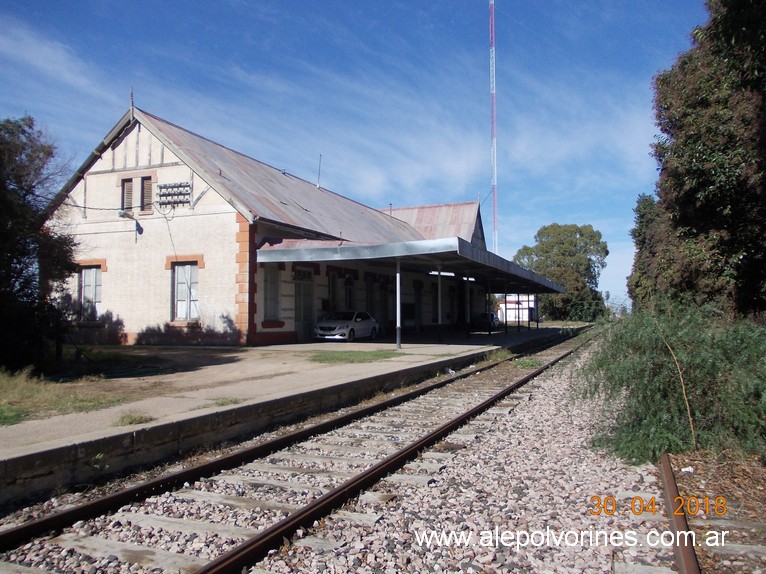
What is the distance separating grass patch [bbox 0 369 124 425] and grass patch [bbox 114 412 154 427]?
4.44 ft

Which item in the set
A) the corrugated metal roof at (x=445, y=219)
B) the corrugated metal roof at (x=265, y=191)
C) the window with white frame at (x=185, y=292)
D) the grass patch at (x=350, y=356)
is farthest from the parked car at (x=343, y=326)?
the corrugated metal roof at (x=445, y=219)

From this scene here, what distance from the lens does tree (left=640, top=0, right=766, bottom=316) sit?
1188 cm

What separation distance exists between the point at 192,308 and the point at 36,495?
16721mm

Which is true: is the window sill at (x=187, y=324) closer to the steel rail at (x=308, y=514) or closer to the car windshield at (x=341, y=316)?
the car windshield at (x=341, y=316)

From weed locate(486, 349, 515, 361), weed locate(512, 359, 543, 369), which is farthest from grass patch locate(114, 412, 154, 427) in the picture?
weed locate(486, 349, 515, 361)

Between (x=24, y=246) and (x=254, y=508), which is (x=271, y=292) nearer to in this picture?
(x=24, y=246)

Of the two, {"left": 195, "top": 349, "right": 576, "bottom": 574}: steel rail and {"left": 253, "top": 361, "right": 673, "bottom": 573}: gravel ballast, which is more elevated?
{"left": 195, "top": 349, "right": 576, "bottom": 574}: steel rail

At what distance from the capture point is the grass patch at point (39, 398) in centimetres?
830

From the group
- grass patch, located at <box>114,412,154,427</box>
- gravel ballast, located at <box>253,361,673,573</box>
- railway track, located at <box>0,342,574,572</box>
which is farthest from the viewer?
grass patch, located at <box>114,412,154,427</box>

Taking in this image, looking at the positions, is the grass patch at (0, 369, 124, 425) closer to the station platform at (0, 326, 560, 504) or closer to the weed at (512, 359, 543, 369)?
the station platform at (0, 326, 560, 504)

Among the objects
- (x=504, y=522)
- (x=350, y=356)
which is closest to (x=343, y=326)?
(x=350, y=356)

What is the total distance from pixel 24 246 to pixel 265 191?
13.0 m

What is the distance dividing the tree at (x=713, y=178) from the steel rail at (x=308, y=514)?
6362 mm

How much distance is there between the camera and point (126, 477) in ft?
21.0
